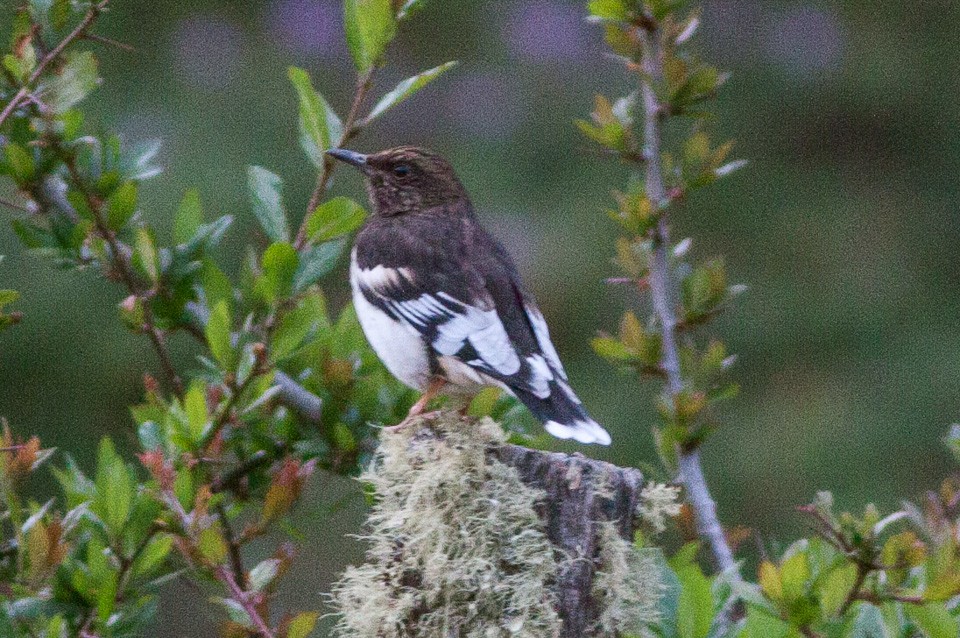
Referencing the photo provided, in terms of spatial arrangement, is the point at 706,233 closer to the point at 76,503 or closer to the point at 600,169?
the point at 600,169

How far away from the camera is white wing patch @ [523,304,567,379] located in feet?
12.0

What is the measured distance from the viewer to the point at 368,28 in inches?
123

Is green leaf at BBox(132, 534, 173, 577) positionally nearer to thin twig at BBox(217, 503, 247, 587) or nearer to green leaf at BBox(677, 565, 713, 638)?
thin twig at BBox(217, 503, 247, 587)

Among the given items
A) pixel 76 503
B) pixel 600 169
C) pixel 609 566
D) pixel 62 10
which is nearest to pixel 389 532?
pixel 609 566

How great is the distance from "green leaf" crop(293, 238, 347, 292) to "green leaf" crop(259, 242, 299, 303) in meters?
0.02

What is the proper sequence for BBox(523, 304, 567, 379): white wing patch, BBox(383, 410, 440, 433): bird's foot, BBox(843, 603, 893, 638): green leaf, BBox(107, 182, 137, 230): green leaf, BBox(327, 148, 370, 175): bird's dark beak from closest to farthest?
BBox(843, 603, 893, 638): green leaf < BBox(383, 410, 440, 433): bird's foot < BBox(107, 182, 137, 230): green leaf < BBox(523, 304, 567, 379): white wing patch < BBox(327, 148, 370, 175): bird's dark beak

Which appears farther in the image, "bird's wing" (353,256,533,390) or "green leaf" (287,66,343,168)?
"bird's wing" (353,256,533,390)

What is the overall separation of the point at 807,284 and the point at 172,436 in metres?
4.92

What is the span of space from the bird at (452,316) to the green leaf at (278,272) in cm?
27

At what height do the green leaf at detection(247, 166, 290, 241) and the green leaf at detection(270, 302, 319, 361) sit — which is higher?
the green leaf at detection(247, 166, 290, 241)

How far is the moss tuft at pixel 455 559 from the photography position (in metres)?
2.61

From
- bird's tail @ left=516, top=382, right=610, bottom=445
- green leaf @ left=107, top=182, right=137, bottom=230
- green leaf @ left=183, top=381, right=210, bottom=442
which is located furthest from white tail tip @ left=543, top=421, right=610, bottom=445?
green leaf @ left=107, top=182, right=137, bottom=230

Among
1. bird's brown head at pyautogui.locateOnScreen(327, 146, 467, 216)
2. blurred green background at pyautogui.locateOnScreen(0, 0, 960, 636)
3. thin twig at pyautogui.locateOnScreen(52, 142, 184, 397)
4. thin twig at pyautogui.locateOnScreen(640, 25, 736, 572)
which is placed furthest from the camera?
blurred green background at pyautogui.locateOnScreen(0, 0, 960, 636)

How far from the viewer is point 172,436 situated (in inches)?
120
